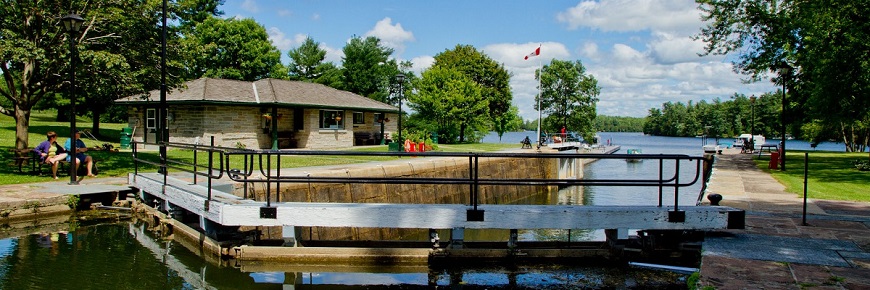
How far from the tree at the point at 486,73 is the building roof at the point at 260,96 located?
912 inches

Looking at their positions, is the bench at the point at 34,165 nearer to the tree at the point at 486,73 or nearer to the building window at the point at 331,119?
the building window at the point at 331,119

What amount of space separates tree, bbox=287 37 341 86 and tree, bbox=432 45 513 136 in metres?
12.1

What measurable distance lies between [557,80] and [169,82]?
46853 mm

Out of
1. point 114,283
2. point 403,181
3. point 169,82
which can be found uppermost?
point 169,82

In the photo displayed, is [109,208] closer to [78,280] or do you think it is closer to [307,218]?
[78,280]

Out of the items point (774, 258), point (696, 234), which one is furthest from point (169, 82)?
point (774, 258)

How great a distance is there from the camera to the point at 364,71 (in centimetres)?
6153

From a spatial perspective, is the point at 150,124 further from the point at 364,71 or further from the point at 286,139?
the point at 364,71

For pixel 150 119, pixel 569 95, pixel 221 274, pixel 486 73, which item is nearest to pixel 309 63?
pixel 486 73

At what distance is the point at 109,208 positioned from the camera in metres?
11.9

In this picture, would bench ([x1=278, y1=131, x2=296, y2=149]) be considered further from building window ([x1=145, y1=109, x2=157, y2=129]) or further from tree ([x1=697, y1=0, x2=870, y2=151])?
tree ([x1=697, y1=0, x2=870, y2=151])

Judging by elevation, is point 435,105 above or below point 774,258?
above

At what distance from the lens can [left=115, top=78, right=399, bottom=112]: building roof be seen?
26078mm

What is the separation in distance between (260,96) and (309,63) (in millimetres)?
33932
